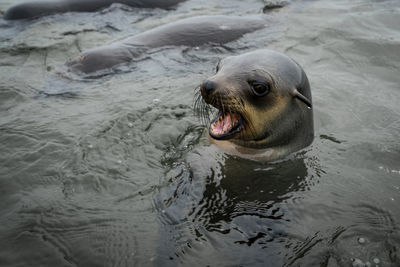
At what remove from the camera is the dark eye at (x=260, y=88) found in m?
3.24

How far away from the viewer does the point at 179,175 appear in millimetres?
3463

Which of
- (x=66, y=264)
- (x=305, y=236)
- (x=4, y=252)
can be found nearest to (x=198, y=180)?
(x=305, y=236)

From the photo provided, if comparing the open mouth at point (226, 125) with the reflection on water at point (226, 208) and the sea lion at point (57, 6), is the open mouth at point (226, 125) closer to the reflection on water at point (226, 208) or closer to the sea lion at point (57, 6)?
the reflection on water at point (226, 208)

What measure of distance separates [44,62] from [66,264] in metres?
4.21

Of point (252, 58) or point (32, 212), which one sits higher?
point (252, 58)

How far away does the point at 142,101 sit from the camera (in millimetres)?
4891

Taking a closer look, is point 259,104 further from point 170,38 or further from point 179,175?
point 170,38

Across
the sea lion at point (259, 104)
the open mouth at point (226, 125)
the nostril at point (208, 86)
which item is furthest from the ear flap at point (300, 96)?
the nostril at point (208, 86)

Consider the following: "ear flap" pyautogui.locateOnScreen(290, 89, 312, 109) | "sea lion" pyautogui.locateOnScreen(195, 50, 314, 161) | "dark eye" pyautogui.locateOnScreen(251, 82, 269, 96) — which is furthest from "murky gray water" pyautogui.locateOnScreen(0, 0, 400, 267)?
"dark eye" pyautogui.locateOnScreen(251, 82, 269, 96)

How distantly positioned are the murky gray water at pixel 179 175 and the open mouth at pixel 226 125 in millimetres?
333

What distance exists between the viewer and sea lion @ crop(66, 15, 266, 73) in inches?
225

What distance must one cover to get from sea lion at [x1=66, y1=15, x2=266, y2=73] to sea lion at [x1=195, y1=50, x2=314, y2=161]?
2.62 m

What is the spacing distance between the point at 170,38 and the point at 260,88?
11.0 ft

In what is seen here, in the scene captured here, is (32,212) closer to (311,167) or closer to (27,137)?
(27,137)
